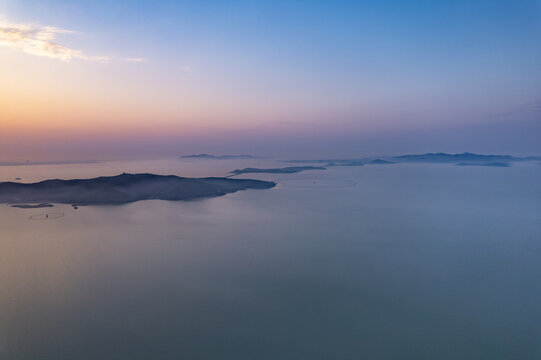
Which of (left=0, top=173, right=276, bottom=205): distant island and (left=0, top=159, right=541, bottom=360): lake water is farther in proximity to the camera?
(left=0, top=173, right=276, bottom=205): distant island

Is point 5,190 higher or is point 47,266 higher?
point 5,190

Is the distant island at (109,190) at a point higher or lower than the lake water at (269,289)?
higher

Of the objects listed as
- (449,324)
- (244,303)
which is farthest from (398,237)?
(244,303)

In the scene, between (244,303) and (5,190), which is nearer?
(244,303)

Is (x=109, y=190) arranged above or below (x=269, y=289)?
above

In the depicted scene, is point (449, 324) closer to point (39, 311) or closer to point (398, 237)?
point (398, 237)
